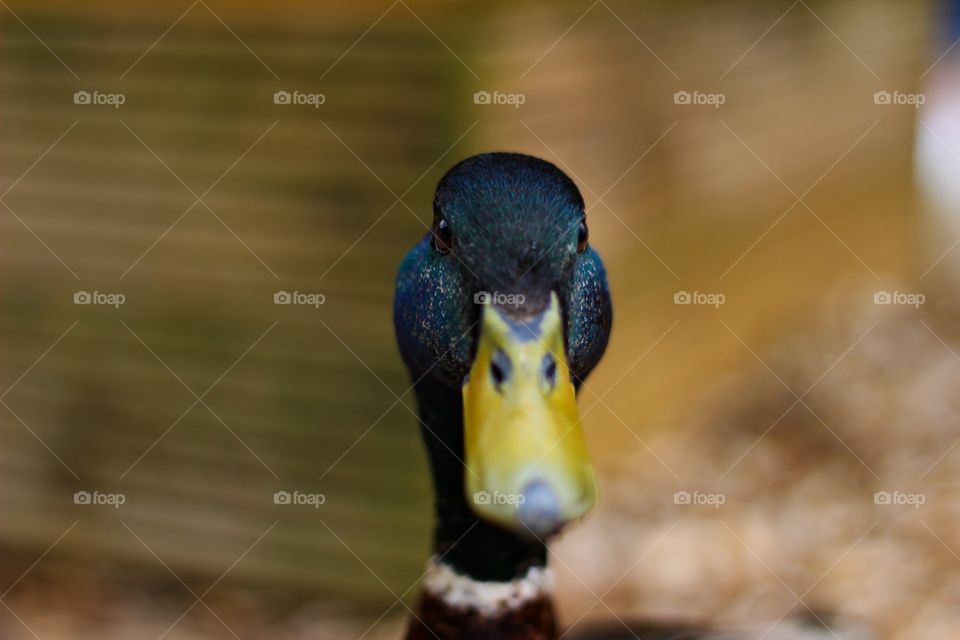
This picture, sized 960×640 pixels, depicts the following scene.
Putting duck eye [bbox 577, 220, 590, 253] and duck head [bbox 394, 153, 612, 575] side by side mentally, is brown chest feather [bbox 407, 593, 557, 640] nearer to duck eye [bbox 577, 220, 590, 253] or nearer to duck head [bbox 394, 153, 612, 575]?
duck head [bbox 394, 153, 612, 575]

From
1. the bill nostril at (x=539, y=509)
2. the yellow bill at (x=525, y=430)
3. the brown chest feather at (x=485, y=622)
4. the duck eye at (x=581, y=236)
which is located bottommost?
the brown chest feather at (x=485, y=622)

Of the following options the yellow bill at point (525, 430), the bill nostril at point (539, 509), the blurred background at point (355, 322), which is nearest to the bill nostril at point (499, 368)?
the yellow bill at point (525, 430)

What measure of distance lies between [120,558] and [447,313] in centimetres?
279

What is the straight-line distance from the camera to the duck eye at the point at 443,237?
146 centimetres

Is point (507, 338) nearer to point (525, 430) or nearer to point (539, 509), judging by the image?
point (525, 430)

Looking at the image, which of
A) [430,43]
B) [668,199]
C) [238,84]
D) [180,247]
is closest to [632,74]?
[668,199]

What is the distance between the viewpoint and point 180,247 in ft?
10.4

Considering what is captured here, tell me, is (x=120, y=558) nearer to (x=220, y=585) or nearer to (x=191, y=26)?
(x=220, y=585)

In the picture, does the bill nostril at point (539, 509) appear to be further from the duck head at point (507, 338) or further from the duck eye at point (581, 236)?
the duck eye at point (581, 236)

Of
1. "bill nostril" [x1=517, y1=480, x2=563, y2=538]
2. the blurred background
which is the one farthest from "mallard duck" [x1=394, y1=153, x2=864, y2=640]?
the blurred background

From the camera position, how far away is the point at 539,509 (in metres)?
1.11

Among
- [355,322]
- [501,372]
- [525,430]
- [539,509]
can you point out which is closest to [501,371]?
[501,372]

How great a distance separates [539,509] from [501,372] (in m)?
0.22

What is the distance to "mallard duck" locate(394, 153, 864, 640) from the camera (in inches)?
45.3
